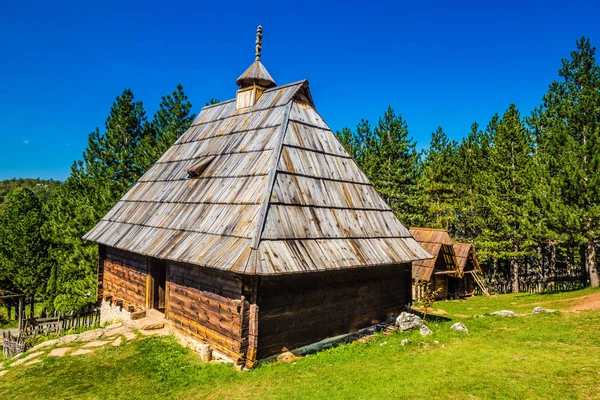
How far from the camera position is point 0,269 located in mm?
32438

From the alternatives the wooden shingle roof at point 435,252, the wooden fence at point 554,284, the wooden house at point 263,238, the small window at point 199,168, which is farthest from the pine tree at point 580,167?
the small window at point 199,168

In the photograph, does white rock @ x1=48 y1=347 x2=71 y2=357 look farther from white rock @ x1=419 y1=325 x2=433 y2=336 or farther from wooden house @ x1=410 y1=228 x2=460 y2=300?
wooden house @ x1=410 y1=228 x2=460 y2=300

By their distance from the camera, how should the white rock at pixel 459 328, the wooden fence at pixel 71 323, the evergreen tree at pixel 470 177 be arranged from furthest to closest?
the evergreen tree at pixel 470 177 < the wooden fence at pixel 71 323 < the white rock at pixel 459 328

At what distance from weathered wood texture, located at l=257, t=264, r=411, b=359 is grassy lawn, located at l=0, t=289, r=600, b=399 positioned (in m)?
0.67

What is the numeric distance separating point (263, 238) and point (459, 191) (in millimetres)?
34303

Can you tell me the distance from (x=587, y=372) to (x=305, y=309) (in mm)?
6712

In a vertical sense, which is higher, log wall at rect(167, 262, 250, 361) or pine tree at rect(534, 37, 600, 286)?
pine tree at rect(534, 37, 600, 286)

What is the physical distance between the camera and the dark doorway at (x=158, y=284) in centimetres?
1420

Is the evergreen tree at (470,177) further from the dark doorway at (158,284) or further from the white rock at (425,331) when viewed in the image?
the dark doorway at (158,284)

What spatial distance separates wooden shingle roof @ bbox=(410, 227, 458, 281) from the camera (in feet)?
84.2

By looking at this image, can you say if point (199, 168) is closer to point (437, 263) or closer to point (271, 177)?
point (271, 177)

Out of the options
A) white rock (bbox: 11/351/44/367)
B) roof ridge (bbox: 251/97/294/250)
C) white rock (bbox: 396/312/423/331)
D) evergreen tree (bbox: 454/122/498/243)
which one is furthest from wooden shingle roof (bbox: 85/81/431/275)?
evergreen tree (bbox: 454/122/498/243)

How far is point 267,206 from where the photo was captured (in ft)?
33.6

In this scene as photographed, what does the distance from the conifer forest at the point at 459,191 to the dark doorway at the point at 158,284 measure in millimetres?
14379
